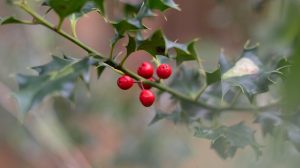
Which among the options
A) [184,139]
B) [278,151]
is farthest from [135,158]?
[278,151]

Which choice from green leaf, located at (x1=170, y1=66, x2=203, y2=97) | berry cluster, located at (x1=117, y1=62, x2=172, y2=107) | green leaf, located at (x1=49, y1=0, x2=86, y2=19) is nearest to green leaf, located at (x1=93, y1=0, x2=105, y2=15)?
green leaf, located at (x1=49, y1=0, x2=86, y2=19)

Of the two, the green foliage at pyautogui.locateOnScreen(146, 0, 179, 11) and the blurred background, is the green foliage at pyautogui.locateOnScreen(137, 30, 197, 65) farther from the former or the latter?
the blurred background

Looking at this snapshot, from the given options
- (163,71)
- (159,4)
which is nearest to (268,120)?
(163,71)

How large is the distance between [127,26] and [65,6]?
10cm

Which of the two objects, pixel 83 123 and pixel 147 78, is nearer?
pixel 147 78

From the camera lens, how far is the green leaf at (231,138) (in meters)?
1.00

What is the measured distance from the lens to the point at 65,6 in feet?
2.79

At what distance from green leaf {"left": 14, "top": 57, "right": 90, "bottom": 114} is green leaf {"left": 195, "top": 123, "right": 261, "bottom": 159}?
0.26 metres

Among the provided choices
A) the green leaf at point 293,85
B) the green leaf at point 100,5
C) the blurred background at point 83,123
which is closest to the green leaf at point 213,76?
the green leaf at point 100,5

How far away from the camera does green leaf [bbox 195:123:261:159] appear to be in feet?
3.28

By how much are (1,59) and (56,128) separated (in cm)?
42

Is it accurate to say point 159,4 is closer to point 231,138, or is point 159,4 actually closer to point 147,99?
point 147,99

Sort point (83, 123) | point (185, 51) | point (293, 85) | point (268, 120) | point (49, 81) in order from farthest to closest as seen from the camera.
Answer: point (83, 123), point (268, 120), point (185, 51), point (49, 81), point (293, 85)

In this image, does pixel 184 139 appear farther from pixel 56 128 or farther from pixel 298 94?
pixel 298 94
